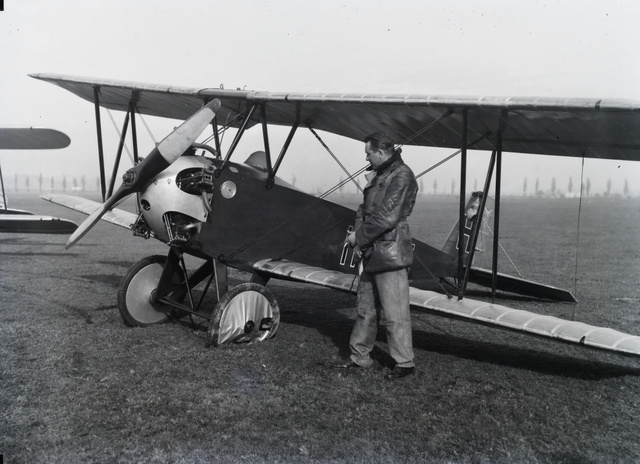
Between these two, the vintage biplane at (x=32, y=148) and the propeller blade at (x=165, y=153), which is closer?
the propeller blade at (x=165, y=153)

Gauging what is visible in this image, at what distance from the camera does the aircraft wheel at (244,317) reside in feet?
16.4

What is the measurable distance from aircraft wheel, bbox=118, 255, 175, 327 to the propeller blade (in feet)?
2.75

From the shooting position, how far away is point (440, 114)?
5.20 meters

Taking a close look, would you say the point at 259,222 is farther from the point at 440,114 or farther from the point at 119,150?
the point at 119,150

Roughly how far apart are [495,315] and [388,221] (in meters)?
1.34

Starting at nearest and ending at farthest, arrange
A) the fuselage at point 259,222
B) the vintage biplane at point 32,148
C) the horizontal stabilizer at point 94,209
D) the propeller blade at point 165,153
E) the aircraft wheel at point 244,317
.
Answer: the propeller blade at point 165,153 < the aircraft wheel at point 244,317 < the fuselage at point 259,222 < the horizontal stabilizer at point 94,209 < the vintage biplane at point 32,148

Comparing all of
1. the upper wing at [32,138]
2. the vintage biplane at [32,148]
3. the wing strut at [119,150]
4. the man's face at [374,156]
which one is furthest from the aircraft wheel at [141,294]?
the upper wing at [32,138]

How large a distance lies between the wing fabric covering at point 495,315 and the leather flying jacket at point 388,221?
78cm

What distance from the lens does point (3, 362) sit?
4.47m

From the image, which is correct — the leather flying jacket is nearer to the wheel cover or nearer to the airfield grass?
the airfield grass

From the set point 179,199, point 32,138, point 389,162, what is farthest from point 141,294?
point 32,138

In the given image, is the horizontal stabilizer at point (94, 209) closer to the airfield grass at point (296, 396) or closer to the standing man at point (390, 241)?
the airfield grass at point (296, 396)

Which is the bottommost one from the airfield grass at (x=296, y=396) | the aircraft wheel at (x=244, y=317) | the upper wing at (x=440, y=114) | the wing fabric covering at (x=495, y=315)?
the airfield grass at (x=296, y=396)

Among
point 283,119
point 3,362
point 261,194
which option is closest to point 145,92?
point 283,119
